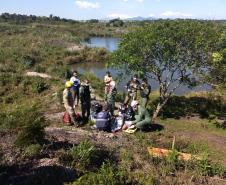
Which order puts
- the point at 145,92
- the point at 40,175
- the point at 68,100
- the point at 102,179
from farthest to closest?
the point at 145,92
the point at 68,100
the point at 40,175
the point at 102,179

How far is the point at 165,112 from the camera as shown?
59.5ft

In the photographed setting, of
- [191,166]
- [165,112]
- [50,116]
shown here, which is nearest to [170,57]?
[165,112]

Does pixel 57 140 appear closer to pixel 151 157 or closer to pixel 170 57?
pixel 151 157

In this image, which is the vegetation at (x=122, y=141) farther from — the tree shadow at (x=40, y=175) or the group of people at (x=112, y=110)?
the group of people at (x=112, y=110)

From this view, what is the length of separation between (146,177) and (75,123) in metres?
5.34

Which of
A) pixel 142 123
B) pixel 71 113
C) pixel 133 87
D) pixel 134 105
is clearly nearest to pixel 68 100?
pixel 71 113

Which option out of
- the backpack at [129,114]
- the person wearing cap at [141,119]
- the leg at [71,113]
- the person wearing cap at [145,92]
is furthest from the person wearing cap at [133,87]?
the leg at [71,113]

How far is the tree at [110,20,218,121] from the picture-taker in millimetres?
16375

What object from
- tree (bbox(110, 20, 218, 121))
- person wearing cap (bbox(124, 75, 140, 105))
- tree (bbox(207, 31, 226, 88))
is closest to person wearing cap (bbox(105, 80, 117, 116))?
person wearing cap (bbox(124, 75, 140, 105))

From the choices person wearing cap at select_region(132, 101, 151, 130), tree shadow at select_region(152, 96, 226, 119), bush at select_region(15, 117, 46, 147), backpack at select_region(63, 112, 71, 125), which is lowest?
tree shadow at select_region(152, 96, 226, 119)

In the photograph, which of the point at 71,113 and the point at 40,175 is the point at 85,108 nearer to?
the point at 71,113

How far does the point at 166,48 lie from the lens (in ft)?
54.0

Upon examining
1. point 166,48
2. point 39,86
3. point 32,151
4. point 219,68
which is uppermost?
point 166,48

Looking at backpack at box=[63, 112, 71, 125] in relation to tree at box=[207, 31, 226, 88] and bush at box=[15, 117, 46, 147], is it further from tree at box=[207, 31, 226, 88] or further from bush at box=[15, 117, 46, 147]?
tree at box=[207, 31, 226, 88]
